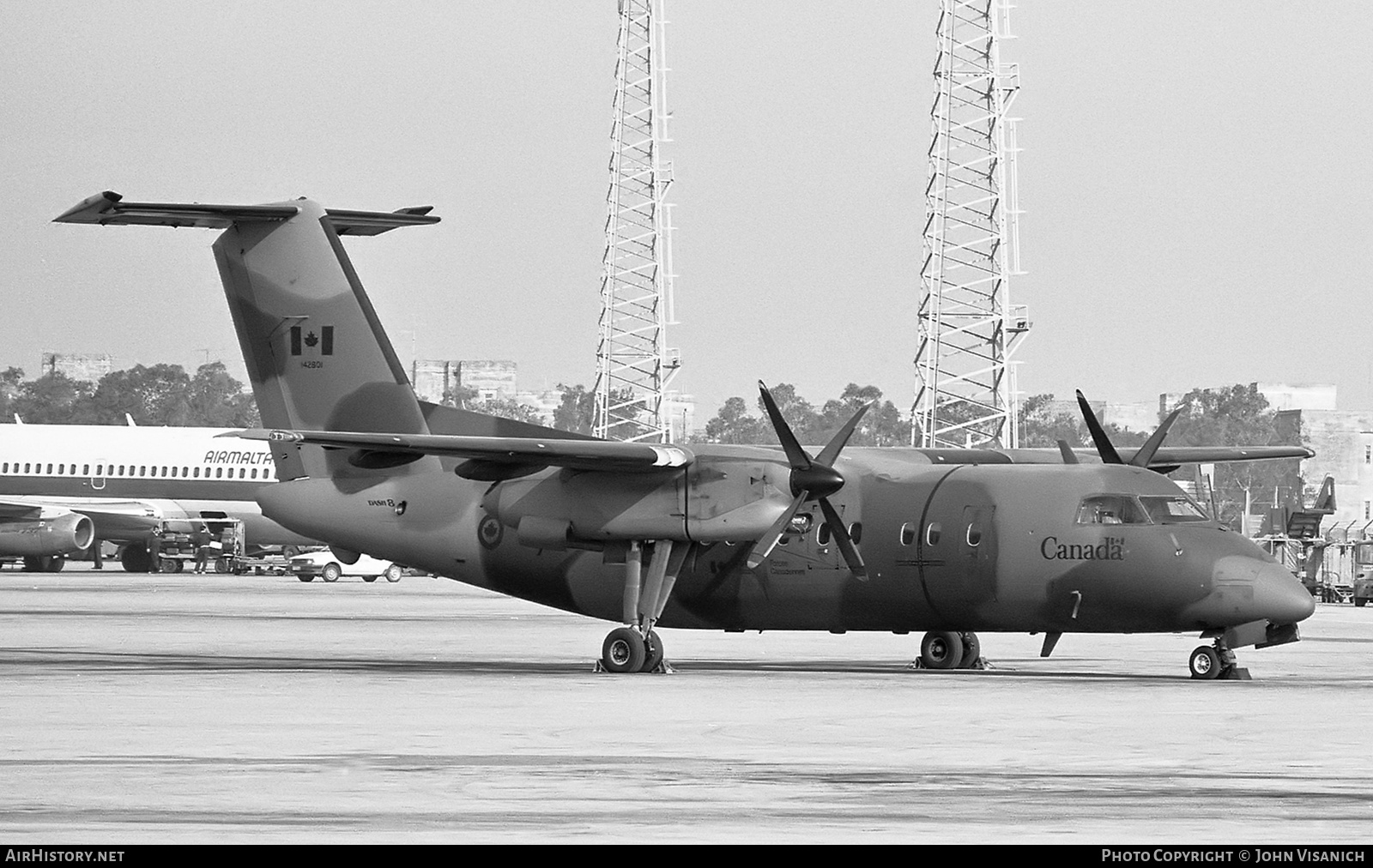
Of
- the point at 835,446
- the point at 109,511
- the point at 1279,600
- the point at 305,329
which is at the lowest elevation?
the point at 109,511

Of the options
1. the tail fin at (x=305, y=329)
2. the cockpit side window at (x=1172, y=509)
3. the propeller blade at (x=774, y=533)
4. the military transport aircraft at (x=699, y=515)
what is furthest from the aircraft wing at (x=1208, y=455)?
the tail fin at (x=305, y=329)

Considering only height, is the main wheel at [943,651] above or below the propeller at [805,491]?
below

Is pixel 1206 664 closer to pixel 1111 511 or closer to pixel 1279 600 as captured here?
pixel 1279 600

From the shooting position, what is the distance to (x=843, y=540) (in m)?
26.2

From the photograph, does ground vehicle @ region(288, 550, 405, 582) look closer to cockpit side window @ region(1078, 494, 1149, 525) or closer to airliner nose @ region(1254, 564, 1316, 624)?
cockpit side window @ region(1078, 494, 1149, 525)

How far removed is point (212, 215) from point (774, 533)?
9.93 m

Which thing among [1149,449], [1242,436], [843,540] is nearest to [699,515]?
[843,540]

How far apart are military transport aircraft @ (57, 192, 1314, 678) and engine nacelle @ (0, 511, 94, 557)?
39078mm

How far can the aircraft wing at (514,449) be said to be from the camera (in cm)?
2473

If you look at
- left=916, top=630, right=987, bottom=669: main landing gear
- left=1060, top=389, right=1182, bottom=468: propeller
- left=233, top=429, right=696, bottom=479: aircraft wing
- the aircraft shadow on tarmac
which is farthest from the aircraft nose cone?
left=233, top=429, right=696, bottom=479: aircraft wing

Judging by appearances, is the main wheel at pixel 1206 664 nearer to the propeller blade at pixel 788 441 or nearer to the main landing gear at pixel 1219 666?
the main landing gear at pixel 1219 666

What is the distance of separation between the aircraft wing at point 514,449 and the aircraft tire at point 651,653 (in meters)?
2.31

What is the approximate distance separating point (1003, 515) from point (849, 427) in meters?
2.44
